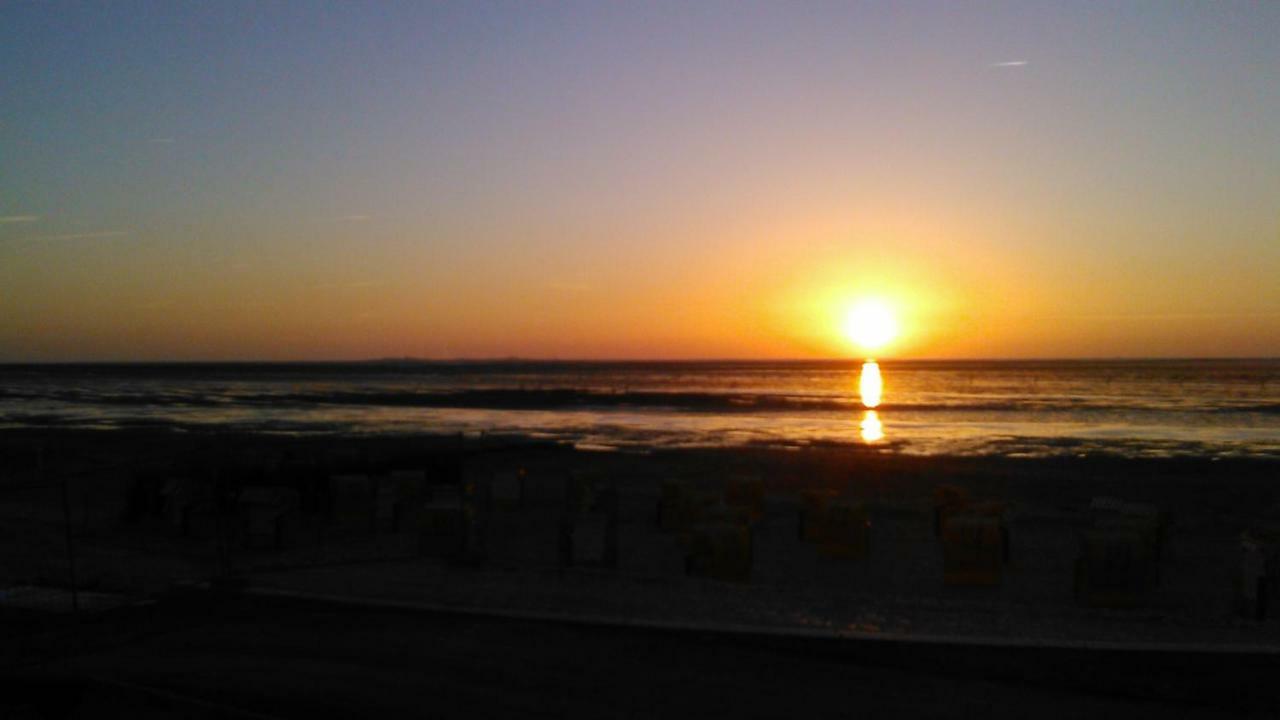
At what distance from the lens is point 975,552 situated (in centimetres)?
1280

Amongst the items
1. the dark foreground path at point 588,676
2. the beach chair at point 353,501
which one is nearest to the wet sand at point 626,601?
the dark foreground path at point 588,676

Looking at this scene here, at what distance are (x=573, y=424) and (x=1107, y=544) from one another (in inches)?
1538

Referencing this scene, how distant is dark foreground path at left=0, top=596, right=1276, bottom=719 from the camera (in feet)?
24.7

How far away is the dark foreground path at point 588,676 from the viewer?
7535mm

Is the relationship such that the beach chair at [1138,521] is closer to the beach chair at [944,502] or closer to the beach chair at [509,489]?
the beach chair at [944,502]

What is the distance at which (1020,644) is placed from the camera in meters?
8.82

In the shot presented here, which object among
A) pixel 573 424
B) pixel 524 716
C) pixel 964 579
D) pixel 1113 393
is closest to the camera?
pixel 524 716

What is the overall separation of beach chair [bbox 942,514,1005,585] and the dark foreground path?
422cm

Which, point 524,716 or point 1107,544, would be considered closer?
point 524,716

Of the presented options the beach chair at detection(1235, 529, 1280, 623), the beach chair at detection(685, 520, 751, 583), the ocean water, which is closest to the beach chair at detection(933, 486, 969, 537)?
the beach chair at detection(685, 520, 751, 583)

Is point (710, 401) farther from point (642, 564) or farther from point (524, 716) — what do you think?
point (524, 716)

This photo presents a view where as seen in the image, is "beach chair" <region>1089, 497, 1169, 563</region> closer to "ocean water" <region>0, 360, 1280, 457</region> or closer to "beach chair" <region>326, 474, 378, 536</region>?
"beach chair" <region>326, 474, 378, 536</region>

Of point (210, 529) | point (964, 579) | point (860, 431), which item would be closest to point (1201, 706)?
point (964, 579)

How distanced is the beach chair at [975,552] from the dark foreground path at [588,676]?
13.8 ft
